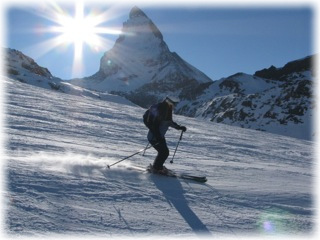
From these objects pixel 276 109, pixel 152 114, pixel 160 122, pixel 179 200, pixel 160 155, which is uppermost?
pixel 276 109

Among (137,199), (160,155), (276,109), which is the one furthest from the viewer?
(276,109)

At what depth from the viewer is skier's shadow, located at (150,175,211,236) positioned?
4.81m

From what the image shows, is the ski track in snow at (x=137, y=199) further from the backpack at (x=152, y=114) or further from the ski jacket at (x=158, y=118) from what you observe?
the backpack at (x=152, y=114)

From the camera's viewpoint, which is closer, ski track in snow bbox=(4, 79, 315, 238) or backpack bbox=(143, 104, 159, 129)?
ski track in snow bbox=(4, 79, 315, 238)

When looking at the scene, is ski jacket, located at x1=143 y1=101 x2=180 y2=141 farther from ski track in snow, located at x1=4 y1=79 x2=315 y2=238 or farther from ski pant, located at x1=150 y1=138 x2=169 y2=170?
ski track in snow, located at x1=4 y1=79 x2=315 y2=238

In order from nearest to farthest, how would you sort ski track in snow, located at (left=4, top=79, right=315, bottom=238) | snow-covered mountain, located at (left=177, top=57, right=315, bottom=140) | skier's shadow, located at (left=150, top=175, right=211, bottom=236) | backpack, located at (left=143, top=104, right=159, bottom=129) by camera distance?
ski track in snow, located at (left=4, top=79, right=315, bottom=238) < skier's shadow, located at (left=150, top=175, right=211, bottom=236) < backpack, located at (left=143, top=104, right=159, bottom=129) < snow-covered mountain, located at (left=177, top=57, right=315, bottom=140)

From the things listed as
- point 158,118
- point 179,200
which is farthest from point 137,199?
point 158,118

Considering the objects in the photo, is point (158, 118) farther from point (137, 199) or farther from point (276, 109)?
point (276, 109)

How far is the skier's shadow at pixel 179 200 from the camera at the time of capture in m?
4.81

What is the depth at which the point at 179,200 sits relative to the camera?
598 centimetres

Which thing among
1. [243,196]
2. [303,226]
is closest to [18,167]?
[243,196]

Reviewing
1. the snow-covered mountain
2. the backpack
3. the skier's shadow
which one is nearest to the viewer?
the skier's shadow

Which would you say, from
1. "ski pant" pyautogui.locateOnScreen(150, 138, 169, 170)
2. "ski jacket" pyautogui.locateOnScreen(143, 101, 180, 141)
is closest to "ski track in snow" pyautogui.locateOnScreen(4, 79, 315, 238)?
"ski pant" pyautogui.locateOnScreen(150, 138, 169, 170)

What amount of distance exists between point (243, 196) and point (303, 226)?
60.3 inches
